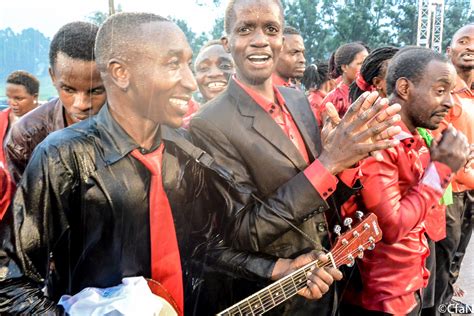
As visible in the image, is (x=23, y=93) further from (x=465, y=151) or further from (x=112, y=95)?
(x=465, y=151)

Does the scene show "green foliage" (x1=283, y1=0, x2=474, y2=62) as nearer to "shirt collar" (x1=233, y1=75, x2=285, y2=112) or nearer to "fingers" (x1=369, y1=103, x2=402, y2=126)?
"shirt collar" (x1=233, y1=75, x2=285, y2=112)

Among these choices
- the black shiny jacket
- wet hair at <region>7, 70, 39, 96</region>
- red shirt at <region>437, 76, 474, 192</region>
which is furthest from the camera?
red shirt at <region>437, 76, 474, 192</region>

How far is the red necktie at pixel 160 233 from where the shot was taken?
147 cm

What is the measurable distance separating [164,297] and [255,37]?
3.07ft

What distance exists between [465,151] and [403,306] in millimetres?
701

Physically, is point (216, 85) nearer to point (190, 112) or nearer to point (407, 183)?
point (190, 112)

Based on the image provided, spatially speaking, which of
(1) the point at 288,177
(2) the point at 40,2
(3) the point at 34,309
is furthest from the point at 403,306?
(2) the point at 40,2

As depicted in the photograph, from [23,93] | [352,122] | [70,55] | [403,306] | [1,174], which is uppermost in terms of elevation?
[70,55]

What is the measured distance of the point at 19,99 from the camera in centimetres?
168

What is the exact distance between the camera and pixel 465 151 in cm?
195

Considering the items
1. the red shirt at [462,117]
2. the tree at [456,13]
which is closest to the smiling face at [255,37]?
the tree at [456,13]

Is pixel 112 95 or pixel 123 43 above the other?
pixel 123 43

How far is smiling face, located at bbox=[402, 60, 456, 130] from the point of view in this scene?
2.14 meters

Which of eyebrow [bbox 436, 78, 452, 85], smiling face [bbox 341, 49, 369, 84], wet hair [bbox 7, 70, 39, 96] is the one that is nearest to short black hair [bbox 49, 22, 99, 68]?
wet hair [bbox 7, 70, 39, 96]
